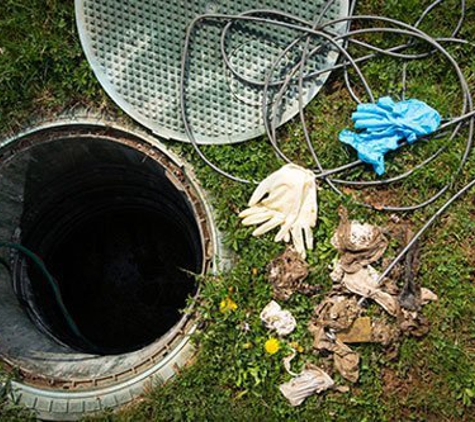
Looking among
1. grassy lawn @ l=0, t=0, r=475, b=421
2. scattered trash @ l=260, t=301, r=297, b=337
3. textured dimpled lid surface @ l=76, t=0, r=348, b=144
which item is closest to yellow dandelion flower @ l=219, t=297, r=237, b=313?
grassy lawn @ l=0, t=0, r=475, b=421

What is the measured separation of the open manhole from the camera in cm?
281

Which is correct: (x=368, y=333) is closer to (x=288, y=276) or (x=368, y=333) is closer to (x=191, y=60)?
(x=288, y=276)

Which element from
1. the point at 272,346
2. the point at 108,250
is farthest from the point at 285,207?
the point at 108,250

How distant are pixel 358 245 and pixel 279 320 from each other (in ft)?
1.78

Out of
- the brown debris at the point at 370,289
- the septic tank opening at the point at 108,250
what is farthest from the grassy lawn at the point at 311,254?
the septic tank opening at the point at 108,250

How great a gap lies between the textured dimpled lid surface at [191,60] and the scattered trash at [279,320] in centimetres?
92

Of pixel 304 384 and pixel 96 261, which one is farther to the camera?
pixel 96 261

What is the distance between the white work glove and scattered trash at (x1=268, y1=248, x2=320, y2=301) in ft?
0.23

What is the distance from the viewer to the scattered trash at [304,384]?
270 cm

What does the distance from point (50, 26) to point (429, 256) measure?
2.30 meters

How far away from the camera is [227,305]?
2.75 meters

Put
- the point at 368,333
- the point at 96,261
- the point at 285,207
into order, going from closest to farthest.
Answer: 1. the point at 368,333
2. the point at 285,207
3. the point at 96,261

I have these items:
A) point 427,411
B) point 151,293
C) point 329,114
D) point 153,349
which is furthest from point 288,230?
point 151,293

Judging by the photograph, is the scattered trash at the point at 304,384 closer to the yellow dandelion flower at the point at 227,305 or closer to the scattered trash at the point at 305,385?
the scattered trash at the point at 305,385
